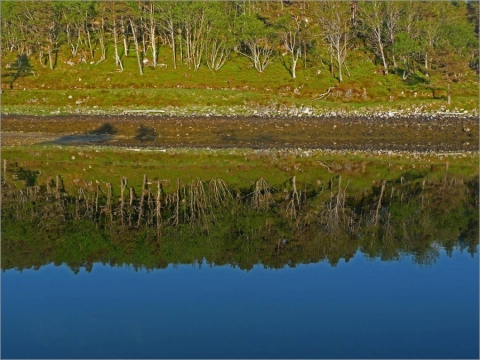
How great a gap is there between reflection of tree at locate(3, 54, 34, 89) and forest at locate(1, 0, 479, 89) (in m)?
0.21

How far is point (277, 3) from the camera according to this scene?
278 ft

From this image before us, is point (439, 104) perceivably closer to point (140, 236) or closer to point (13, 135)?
point (13, 135)

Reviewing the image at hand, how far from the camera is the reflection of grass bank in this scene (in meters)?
31.2

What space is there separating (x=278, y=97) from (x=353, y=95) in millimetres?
7997

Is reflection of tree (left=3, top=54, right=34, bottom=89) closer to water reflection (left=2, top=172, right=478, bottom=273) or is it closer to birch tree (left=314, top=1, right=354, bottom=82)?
birch tree (left=314, top=1, right=354, bottom=82)

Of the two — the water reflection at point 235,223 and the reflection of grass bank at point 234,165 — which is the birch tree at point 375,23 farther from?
the water reflection at point 235,223

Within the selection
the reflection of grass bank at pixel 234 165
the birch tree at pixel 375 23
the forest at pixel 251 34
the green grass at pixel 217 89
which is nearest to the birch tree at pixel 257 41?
the forest at pixel 251 34

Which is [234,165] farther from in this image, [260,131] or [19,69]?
[19,69]

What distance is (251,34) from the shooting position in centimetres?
7138

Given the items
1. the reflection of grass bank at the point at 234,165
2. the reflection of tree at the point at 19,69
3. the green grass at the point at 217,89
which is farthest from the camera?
the reflection of tree at the point at 19,69

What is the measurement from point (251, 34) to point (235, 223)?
51.5 m

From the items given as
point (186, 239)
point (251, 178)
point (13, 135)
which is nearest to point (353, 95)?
point (13, 135)

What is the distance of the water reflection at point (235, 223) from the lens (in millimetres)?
18844

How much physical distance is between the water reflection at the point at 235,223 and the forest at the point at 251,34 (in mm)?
41492
